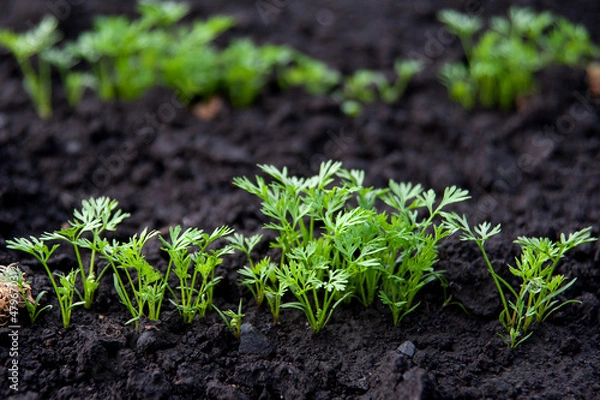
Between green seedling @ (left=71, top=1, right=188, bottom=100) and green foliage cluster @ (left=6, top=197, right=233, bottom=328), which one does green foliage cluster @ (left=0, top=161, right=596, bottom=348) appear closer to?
green foliage cluster @ (left=6, top=197, right=233, bottom=328)

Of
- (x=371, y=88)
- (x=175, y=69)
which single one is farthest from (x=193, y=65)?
(x=371, y=88)

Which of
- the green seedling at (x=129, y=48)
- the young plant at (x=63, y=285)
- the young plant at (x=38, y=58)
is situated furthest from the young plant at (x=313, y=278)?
the young plant at (x=38, y=58)

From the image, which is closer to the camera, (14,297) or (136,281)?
(14,297)

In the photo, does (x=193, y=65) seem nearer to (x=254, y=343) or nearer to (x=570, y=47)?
(x=254, y=343)

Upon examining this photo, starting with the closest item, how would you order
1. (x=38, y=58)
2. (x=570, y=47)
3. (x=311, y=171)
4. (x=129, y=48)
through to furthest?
(x=311, y=171), (x=129, y=48), (x=570, y=47), (x=38, y=58)

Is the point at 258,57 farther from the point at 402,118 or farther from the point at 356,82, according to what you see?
the point at 402,118

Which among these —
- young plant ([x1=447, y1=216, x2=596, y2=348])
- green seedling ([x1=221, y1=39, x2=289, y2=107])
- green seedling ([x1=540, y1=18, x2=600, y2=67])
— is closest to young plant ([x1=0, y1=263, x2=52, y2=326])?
young plant ([x1=447, y1=216, x2=596, y2=348])

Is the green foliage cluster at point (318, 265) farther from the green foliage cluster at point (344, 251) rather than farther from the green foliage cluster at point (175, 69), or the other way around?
the green foliage cluster at point (175, 69)
